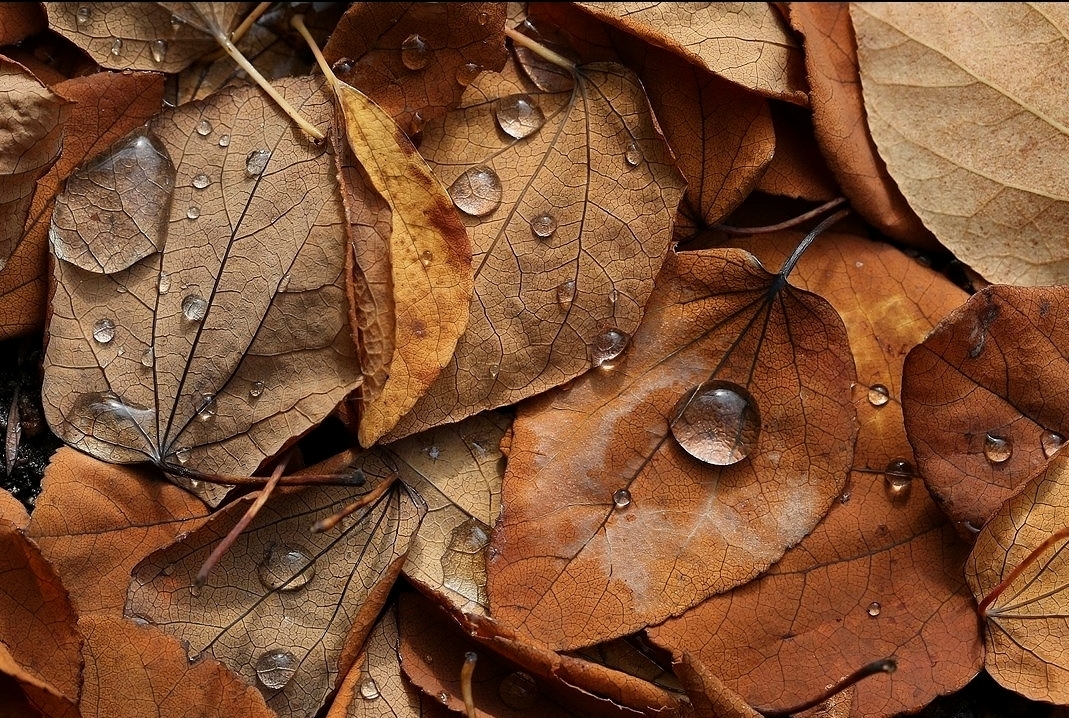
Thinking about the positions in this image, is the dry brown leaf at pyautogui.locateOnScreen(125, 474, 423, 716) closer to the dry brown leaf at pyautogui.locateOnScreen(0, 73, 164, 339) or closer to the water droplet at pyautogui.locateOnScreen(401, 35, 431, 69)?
the dry brown leaf at pyautogui.locateOnScreen(0, 73, 164, 339)

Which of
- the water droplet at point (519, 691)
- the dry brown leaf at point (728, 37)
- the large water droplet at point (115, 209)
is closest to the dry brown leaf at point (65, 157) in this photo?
the large water droplet at point (115, 209)

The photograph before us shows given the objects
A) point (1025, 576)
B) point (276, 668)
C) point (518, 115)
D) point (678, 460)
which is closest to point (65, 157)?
point (518, 115)

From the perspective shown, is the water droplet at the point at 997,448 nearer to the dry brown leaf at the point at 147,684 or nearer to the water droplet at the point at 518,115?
the water droplet at the point at 518,115

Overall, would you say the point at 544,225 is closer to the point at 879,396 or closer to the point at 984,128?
the point at 879,396

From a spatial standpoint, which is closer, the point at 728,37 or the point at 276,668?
the point at 276,668

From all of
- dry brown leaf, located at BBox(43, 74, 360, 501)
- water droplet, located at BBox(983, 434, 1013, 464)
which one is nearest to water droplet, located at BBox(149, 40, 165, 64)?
dry brown leaf, located at BBox(43, 74, 360, 501)

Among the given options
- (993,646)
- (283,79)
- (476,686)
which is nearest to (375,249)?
(283,79)
